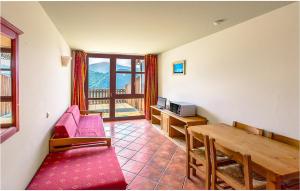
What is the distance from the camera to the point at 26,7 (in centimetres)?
173

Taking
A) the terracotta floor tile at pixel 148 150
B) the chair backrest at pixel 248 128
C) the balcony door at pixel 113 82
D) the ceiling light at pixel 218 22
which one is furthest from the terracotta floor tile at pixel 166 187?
the balcony door at pixel 113 82

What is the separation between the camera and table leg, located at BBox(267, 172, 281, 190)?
1.42 meters

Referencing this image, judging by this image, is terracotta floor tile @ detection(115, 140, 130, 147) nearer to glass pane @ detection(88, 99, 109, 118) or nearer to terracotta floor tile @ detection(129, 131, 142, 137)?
terracotta floor tile @ detection(129, 131, 142, 137)

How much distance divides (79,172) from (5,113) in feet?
3.19

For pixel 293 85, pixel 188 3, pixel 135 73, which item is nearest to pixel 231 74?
pixel 293 85

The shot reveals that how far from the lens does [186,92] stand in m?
4.46

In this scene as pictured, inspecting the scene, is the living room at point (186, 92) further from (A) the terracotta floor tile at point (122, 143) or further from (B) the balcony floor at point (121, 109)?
(B) the balcony floor at point (121, 109)

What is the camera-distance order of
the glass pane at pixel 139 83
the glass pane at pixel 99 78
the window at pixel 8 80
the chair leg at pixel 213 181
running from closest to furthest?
1. the window at pixel 8 80
2. the chair leg at pixel 213 181
3. the glass pane at pixel 99 78
4. the glass pane at pixel 139 83

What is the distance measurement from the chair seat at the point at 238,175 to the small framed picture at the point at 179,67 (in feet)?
9.27

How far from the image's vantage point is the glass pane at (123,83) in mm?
6066

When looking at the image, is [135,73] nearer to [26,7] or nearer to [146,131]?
[146,131]

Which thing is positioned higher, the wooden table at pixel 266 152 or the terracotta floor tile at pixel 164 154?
the wooden table at pixel 266 152

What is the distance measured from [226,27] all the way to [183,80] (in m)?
1.77

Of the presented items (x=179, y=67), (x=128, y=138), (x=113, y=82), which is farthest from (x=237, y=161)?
(x=113, y=82)
